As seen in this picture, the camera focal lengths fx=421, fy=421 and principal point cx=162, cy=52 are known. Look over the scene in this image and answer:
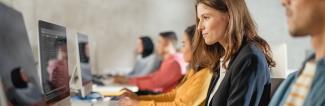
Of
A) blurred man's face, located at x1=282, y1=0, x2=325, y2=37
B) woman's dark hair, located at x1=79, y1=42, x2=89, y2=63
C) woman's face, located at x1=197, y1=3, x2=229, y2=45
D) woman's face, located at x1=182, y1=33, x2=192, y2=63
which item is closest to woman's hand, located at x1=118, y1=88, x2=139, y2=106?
woman's dark hair, located at x1=79, y1=42, x2=89, y2=63

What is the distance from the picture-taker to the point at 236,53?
1700mm

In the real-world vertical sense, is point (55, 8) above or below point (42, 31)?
above

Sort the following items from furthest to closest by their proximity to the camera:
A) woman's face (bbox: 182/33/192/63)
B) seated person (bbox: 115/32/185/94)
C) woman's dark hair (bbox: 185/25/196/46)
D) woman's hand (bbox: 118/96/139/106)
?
seated person (bbox: 115/32/185/94), woman's face (bbox: 182/33/192/63), woman's dark hair (bbox: 185/25/196/46), woman's hand (bbox: 118/96/139/106)

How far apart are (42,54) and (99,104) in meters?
0.90

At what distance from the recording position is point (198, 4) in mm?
1873

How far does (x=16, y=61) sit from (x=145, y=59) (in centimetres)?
432

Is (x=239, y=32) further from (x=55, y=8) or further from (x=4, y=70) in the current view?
(x=55, y=8)

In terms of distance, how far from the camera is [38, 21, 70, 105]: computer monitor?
162 cm

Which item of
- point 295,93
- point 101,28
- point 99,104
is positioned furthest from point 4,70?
point 101,28

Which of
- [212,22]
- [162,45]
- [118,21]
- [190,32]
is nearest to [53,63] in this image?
[212,22]

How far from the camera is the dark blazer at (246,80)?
1.58 m

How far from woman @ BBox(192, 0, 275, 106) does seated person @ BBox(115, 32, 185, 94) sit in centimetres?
245

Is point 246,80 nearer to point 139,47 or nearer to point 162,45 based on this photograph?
point 162,45

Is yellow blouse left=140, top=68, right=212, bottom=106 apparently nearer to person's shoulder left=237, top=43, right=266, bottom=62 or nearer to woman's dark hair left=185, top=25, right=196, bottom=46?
woman's dark hair left=185, top=25, right=196, bottom=46
